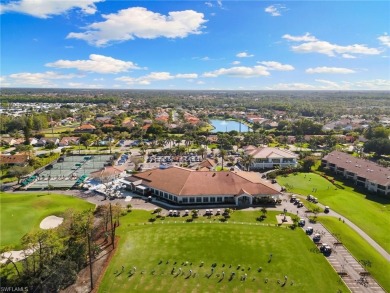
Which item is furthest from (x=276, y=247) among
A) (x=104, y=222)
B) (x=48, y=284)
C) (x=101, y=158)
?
(x=101, y=158)

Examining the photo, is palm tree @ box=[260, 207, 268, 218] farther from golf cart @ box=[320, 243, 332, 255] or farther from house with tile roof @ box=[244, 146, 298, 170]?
house with tile roof @ box=[244, 146, 298, 170]

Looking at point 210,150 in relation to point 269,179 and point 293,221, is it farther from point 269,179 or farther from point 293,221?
point 293,221

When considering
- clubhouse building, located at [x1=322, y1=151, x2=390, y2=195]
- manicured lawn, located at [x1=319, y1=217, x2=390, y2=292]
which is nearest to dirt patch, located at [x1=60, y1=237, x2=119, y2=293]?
manicured lawn, located at [x1=319, y1=217, x2=390, y2=292]

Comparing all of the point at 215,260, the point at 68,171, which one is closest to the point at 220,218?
the point at 215,260

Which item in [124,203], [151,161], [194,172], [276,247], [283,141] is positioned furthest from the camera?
[283,141]

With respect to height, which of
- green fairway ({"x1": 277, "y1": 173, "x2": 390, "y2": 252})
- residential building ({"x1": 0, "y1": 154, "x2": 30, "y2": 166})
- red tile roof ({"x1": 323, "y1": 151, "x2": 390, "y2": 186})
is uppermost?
red tile roof ({"x1": 323, "y1": 151, "x2": 390, "y2": 186})

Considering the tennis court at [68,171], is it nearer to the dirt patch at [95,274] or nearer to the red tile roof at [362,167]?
the dirt patch at [95,274]

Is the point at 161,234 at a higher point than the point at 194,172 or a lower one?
lower
